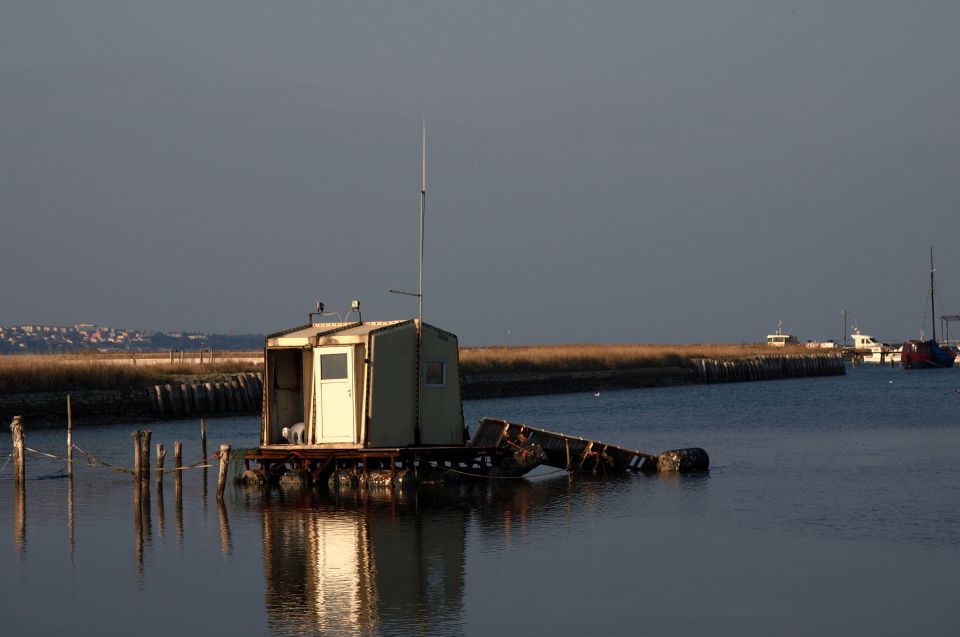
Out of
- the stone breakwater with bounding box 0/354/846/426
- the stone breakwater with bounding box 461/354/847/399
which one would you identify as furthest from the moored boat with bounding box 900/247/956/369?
the stone breakwater with bounding box 0/354/846/426

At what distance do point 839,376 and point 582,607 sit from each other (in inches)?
5123

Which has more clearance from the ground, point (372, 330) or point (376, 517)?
point (372, 330)

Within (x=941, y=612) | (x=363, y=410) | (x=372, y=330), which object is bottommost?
(x=941, y=612)

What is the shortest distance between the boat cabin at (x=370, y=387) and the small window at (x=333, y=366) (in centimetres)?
2

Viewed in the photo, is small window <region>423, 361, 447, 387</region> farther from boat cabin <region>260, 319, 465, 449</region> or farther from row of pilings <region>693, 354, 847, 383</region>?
row of pilings <region>693, 354, 847, 383</region>

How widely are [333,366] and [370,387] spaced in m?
1.27

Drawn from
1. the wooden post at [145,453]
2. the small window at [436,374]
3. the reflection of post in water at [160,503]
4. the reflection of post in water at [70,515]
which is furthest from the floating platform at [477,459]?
the reflection of post in water at [70,515]

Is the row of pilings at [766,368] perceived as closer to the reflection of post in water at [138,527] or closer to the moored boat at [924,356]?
the moored boat at [924,356]

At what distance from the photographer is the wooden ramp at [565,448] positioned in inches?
1315

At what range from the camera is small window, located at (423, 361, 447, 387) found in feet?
100

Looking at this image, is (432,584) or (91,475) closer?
(432,584)

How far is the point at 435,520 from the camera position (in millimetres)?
25531

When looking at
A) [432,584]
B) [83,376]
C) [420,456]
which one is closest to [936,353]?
[83,376]

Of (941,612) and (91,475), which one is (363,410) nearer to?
(91,475)
